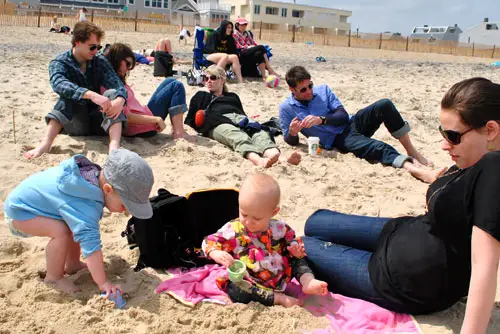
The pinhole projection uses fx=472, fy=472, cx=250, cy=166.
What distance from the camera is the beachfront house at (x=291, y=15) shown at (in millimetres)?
70250

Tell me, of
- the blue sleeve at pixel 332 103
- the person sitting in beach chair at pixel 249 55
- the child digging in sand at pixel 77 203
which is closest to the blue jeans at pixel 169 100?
the blue sleeve at pixel 332 103

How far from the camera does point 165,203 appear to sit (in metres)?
3.01

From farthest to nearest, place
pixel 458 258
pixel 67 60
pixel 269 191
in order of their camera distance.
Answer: pixel 67 60
pixel 269 191
pixel 458 258

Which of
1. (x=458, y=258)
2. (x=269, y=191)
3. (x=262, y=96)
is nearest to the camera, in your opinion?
(x=458, y=258)

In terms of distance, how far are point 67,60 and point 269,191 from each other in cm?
327

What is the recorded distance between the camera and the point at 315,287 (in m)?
2.55

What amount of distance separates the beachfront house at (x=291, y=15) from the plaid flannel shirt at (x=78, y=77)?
62525mm

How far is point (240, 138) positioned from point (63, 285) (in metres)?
2.99

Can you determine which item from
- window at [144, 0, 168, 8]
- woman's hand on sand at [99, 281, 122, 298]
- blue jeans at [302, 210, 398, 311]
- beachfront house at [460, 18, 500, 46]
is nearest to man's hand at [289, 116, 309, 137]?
blue jeans at [302, 210, 398, 311]

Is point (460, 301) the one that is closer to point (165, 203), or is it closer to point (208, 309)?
point (208, 309)

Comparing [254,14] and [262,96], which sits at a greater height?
[254,14]

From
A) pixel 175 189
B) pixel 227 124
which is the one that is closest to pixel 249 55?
pixel 227 124

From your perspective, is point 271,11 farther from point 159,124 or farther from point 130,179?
point 130,179

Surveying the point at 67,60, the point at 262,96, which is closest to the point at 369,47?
the point at 262,96
